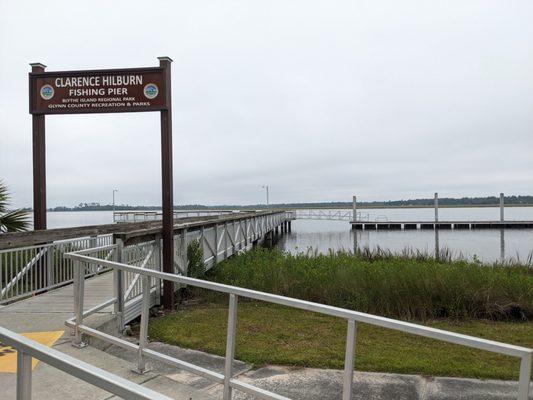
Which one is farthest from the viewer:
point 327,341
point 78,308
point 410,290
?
point 410,290

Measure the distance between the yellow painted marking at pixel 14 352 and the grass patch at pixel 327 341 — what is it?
5.89 ft

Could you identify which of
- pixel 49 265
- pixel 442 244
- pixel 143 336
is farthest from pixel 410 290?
pixel 442 244

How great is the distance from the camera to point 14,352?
Answer: 205 inches

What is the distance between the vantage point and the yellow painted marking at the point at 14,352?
4.68 metres

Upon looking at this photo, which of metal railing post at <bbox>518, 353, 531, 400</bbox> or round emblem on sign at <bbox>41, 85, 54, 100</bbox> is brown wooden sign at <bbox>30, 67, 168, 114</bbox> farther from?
metal railing post at <bbox>518, 353, 531, 400</bbox>

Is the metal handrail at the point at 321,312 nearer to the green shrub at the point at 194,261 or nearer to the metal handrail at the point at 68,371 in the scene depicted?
the metal handrail at the point at 68,371

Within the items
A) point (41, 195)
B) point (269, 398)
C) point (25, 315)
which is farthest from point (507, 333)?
point (41, 195)

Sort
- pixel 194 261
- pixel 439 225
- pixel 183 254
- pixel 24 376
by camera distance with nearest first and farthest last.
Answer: pixel 24 376
pixel 183 254
pixel 194 261
pixel 439 225

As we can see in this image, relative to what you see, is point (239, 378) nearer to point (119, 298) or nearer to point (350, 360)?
point (119, 298)

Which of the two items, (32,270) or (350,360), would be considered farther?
(32,270)

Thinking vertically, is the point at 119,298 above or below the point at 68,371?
below

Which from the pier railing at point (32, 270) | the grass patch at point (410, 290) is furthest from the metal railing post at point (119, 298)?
the grass patch at point (410, 290)

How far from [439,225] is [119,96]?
204 ft

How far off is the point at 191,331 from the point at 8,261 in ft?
12.0
